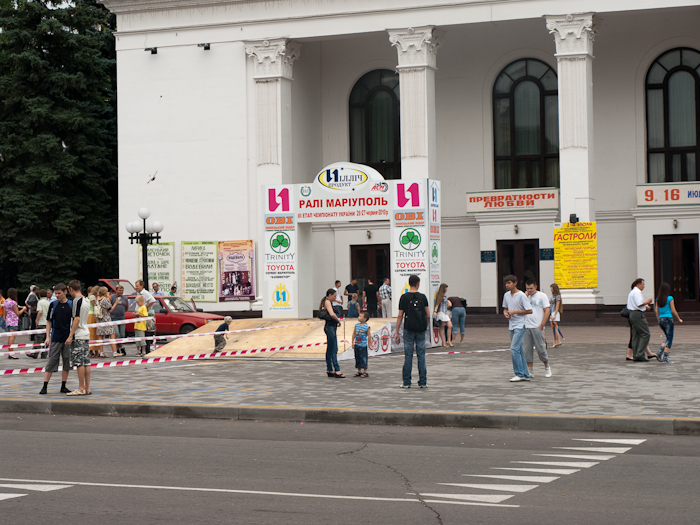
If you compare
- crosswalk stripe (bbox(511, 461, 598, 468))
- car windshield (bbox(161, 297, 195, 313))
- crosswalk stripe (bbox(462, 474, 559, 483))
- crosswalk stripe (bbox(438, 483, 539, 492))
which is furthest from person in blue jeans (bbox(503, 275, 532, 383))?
car windshield (bbox(161, 297, 195, 313))

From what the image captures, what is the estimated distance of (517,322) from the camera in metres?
15.9

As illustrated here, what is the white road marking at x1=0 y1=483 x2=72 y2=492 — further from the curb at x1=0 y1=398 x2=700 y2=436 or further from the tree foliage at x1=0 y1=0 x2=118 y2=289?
the tree foliage at x1=0 y1=0 x2=118 y2=289

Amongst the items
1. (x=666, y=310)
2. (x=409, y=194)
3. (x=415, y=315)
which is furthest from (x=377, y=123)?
(x=415, y=315)

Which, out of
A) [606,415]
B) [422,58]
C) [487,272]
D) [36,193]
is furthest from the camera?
[36,193]

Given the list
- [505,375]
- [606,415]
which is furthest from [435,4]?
[606,415]

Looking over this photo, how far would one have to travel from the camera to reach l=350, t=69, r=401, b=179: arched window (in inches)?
1495

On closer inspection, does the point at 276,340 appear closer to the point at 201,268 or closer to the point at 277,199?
the point at 277,199

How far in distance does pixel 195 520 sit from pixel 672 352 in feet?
52.8

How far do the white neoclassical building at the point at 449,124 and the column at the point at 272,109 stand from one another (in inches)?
2.8

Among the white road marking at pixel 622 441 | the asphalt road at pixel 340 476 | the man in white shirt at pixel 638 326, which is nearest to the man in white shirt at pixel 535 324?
the man in white shirt at pixel 638 326

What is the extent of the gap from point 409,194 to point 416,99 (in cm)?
1131

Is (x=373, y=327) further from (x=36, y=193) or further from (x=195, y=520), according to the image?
(x=36, y=193)

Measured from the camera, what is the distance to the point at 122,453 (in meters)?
10.1

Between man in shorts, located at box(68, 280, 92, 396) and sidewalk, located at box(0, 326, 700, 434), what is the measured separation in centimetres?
29
